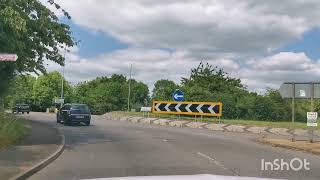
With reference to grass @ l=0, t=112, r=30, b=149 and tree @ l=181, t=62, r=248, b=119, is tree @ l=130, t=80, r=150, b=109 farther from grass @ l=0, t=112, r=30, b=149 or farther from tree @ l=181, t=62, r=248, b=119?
grass @ l=0, t=112, r=30, b=149

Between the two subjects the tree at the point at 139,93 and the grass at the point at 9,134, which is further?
the tree at the point at 139,93

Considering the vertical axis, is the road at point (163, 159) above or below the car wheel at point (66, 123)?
below

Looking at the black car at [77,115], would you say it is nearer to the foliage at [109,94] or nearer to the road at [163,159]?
the road at [163,159]

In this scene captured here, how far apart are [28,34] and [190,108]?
1020 inches

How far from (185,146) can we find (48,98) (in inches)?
4198

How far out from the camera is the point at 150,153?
2058 centimetres

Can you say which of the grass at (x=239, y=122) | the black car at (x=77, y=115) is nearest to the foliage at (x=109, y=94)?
the grass at (x=239, y=122)

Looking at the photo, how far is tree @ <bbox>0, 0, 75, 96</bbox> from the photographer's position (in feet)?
61.5

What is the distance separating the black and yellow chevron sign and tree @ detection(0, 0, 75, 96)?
21.4 meters

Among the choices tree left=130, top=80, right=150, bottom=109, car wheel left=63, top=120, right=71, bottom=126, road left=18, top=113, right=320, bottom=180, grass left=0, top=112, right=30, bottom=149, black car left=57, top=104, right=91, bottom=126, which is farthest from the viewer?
tree left=130, top=80, right=150, bottom=109

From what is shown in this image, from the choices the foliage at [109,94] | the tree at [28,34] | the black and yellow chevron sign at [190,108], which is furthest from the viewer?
the foliage at [109,94]

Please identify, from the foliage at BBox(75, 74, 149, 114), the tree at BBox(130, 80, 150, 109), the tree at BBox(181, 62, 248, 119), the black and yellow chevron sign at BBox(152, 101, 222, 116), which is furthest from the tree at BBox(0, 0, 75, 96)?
the tree at BBox(130, 80, 150, 109)

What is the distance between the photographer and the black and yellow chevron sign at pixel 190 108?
1793 inches

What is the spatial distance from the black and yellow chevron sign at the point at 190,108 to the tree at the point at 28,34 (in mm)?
21428
